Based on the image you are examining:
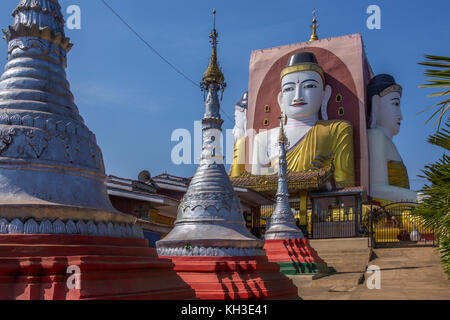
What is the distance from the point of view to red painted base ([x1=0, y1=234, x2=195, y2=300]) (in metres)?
4.46

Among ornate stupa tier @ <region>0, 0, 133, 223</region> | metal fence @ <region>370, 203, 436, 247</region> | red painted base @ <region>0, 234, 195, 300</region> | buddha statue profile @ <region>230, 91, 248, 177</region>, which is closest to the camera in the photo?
red painted base @ <region>0, 234, 195, 300</region>

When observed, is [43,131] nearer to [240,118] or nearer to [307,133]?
[307,133]

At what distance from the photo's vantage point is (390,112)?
31219 mm

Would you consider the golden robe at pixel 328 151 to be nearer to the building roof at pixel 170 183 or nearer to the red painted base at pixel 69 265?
the building roof at pixel 170 183

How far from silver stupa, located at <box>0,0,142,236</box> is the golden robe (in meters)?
23.6

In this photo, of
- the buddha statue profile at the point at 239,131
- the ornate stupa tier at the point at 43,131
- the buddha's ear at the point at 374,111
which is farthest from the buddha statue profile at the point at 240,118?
the ornate stupa tier at the point at 43,131

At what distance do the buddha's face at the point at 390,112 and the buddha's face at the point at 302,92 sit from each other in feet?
14.0

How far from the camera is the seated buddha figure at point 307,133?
29.2 metres

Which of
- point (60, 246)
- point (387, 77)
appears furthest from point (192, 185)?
point (387, 77)

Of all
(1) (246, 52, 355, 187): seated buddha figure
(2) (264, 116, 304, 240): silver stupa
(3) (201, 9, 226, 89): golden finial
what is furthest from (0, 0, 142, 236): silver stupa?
(1) (246, 52, 355, 187): seated buddha figure

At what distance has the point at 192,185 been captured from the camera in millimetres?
9516

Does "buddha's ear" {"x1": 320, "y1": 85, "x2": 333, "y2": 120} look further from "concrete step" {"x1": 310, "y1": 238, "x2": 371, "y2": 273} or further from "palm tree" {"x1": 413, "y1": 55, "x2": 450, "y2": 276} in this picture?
"palm tree" {"x1": 413, "y1": 55, "x2": 450, "y2": 276}

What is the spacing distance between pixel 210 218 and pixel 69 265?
4431 mm

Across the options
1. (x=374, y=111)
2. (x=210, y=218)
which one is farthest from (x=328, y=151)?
(x=210, y=218)
